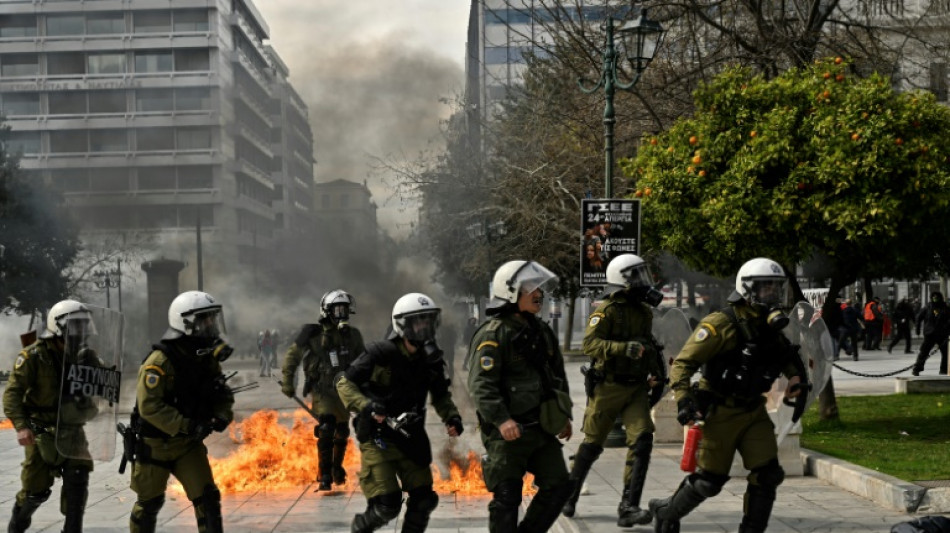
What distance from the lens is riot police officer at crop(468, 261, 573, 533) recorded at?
18.2 ft

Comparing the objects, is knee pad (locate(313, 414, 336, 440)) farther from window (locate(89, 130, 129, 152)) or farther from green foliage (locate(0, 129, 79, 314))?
green foliage (locate(0, 129, 79, 314))

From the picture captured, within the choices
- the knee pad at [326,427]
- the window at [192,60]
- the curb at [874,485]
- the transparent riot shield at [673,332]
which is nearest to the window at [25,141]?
the window at [192,60]

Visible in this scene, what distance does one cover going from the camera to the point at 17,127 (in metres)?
37.4

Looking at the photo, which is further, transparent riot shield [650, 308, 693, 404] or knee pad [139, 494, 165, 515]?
transparent riot shield [650, 308, 693, 404]

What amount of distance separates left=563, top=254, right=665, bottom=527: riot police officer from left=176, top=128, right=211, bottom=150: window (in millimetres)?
30139

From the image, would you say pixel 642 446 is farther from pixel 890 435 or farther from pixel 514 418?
pixel 890 435

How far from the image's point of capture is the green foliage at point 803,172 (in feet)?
32.2

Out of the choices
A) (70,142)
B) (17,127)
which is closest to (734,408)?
(70,142)

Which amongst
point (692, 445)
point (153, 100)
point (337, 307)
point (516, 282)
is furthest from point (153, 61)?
point (692, 445)

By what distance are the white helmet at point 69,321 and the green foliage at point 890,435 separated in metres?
5.90

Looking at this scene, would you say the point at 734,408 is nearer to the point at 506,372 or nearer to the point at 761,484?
the point at 761,484

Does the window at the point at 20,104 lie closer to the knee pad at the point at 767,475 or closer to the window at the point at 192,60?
the window at the point at 192,60

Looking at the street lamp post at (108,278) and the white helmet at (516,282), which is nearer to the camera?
the white helmet at (516,282)

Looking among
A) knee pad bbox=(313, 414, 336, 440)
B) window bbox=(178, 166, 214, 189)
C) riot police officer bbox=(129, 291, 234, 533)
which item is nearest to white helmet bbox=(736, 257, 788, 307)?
riot police officer bbox=(129, 291, 234, 533)
